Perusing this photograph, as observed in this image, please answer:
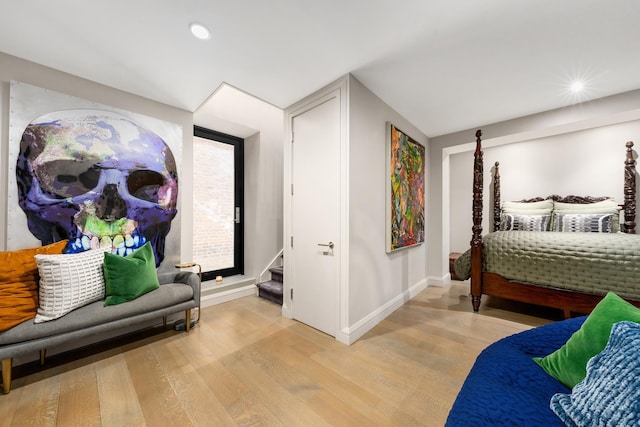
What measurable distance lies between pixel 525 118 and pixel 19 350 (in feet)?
17.5

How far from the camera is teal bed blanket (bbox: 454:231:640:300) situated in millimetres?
2146

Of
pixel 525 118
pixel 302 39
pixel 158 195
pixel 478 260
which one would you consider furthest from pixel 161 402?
pixel 525 118

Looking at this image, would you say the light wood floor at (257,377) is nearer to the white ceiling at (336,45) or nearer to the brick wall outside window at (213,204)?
the brick wall outside window at (213,204)

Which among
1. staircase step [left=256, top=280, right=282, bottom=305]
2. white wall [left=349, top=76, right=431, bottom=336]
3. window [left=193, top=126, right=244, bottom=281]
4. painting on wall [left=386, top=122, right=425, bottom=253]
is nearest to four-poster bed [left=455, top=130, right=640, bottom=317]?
painting on wall [left=386, top=122, right=425, bottom=253]

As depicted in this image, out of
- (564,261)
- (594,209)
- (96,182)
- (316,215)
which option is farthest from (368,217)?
(594,209)

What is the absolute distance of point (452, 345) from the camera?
2154 mm

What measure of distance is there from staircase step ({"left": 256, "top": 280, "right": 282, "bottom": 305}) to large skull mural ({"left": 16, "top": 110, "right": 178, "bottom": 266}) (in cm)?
137

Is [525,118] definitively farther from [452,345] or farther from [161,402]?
[161,402]

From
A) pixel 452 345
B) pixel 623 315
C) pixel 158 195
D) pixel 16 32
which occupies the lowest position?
pixel 452 345

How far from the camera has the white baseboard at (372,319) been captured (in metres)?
2.21

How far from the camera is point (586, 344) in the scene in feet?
3.14

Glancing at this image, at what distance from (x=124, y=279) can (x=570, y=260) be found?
13.9 feet

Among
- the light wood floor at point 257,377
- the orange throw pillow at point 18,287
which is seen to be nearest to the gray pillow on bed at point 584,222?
the light wood floor at point 257,377

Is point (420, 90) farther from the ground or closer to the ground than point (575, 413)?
farther from the ground
